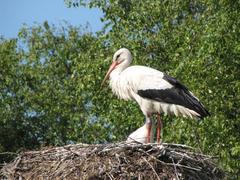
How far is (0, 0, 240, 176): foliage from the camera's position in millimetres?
18891

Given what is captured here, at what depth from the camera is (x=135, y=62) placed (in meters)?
21.4

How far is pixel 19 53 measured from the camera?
105ft

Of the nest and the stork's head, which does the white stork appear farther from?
the nest

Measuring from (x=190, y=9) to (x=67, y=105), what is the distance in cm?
485

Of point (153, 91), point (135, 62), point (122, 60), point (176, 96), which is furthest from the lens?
point (135, 62)

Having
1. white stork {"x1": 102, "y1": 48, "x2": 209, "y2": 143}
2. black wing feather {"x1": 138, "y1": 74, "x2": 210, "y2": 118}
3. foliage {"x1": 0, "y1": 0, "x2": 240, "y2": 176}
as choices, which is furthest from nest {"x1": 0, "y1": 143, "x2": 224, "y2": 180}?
foliage {"x1": 0, "y1": 0, "x2": 240, "y2": 176}

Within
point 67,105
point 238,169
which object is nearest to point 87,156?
point 238,169

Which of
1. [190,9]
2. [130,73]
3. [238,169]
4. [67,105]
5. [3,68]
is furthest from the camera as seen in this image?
[3,68]

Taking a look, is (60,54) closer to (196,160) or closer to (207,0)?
(207,0)

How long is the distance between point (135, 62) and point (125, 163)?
28.0 feet

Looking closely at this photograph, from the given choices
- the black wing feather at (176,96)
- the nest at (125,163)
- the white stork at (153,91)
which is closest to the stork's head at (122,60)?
the white stork at (153,91)

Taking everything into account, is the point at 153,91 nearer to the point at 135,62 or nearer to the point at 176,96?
the point at 176,96

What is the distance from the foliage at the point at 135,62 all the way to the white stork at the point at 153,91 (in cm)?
299

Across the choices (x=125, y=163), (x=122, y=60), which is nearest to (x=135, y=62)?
(x=122, y=60)
